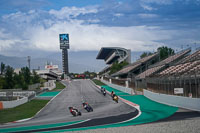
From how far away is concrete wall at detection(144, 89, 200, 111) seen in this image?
65.9ft

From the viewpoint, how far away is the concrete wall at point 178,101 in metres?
20.1

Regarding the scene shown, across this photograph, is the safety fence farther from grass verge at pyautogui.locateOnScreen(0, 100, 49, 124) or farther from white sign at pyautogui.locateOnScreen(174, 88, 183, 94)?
grass verge at pyautogui.locateOnScreen(0, 100, 49, 124)

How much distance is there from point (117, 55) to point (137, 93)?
256 feet

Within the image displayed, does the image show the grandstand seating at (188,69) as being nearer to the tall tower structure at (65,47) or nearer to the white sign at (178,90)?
the white sign at (178,90)

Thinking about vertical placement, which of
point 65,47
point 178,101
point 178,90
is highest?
point 65,47

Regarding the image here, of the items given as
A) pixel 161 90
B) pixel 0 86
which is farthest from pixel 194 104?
pixel 0 86

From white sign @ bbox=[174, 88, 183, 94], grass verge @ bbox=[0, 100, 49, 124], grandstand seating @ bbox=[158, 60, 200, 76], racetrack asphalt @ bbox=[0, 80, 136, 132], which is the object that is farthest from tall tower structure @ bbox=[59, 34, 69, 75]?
white sign @ bbox=[174, 88, 183, 94]

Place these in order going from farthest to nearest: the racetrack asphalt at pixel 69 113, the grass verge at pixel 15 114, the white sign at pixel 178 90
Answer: the white sign at pixel 178 90
the grass verge at pixel 15 114
the racetrack asphalt at pixel 69 113

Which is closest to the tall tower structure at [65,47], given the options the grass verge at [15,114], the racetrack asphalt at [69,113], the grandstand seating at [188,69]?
the racetrack asphalt at [69,113]

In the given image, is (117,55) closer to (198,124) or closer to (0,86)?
(0,86)

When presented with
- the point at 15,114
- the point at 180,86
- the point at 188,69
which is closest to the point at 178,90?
the point at 180,86

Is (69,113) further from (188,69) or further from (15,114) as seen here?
(188,69)

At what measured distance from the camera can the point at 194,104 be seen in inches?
797

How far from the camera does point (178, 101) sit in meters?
23.3
